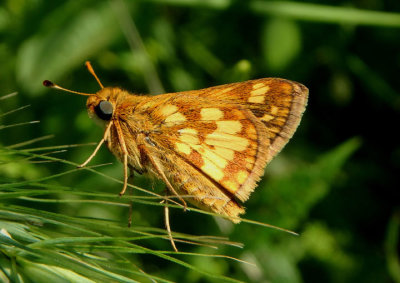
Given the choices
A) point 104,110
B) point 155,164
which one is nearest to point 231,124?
point 155,164

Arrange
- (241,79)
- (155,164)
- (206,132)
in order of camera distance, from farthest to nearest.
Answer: (241,79) < (206,132) < (155,164)

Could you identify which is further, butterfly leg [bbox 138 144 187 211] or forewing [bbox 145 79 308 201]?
forewing [bbox 145 79 308 201]

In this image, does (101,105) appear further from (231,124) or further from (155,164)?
(231,124)

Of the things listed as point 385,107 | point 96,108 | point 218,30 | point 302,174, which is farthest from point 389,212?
point 96,108

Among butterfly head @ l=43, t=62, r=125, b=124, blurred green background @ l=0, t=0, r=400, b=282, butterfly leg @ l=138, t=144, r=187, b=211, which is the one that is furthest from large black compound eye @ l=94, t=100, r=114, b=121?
blurred green background @ l=0, t=0, r=400, b=282

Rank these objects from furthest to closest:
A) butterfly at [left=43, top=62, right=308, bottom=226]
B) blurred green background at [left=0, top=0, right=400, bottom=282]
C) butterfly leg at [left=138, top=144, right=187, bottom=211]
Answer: blurred green background at [left=0, top=0, right=400, bottom=282] < butterfly at [left=43, top=62, right=308, bottom=226] < butterfly leg at [left=138, top=144, right=187, bottom=211]

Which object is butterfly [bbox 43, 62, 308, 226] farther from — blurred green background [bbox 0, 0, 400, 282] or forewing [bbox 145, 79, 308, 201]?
blurred green background [bbox 0, 0, 400, 282]

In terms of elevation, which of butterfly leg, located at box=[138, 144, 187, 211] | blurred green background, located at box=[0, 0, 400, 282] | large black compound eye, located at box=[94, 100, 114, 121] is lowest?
butterfly leg, located at box=[138, 144, 187, 211]
